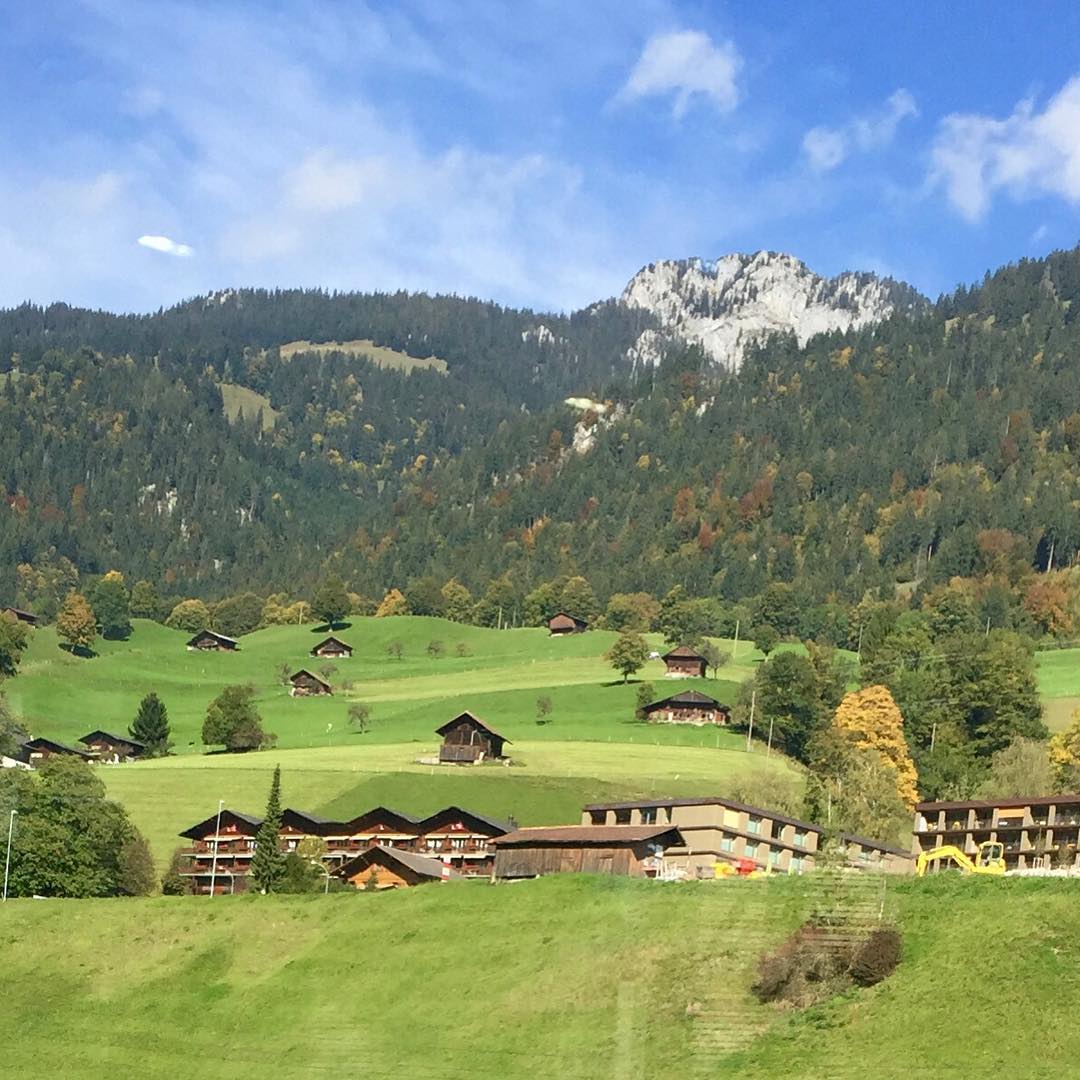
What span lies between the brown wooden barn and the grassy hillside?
26.0ft

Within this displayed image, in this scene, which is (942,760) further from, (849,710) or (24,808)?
(24,808)

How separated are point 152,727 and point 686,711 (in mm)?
48016

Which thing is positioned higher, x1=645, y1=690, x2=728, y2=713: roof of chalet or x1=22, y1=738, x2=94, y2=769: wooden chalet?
x1=645, y1=690, x2=728, y2=713: roof of chalet

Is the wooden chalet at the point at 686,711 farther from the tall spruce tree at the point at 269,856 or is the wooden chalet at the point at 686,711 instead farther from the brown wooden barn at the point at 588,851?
the brown wooden barn at the point at 588,851

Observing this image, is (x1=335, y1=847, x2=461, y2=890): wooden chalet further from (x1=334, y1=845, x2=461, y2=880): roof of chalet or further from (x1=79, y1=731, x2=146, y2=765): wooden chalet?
(x1=79, y1=731, x2=146, y2=765): wooden chalet

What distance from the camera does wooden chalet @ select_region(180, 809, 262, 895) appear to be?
115 m

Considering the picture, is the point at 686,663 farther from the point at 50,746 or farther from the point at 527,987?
the point at 527,987

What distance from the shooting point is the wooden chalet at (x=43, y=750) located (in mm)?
160163

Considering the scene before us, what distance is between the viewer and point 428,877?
104562 mm

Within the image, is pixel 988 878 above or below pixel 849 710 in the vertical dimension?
below

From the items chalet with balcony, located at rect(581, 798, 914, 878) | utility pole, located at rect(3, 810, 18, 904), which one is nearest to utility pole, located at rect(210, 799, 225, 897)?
utility pole, located at rect(3, 810, 18, 904)

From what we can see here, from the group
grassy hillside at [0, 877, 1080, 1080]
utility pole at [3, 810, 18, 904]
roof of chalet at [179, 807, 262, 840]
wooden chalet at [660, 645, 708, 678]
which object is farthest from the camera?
wooden chalet at [660, 645, 708, 678]

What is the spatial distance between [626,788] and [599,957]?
58.6 meters

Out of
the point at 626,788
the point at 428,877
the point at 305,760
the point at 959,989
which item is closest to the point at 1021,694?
the point at 626,788
